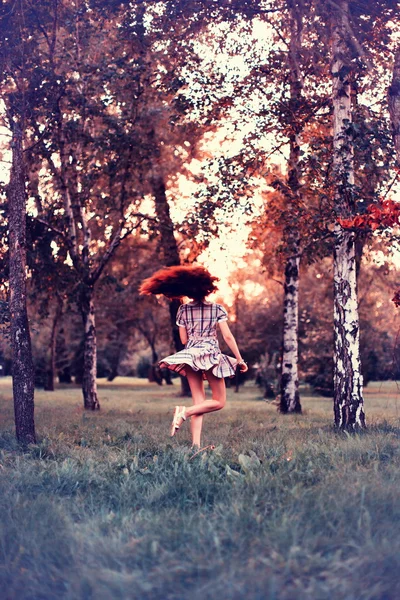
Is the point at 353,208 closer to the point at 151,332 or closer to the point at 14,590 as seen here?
the point at 14,590

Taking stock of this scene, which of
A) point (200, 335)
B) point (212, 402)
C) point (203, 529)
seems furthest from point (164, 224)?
point (203, 529)

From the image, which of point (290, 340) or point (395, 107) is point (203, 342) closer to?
point (395, 107)

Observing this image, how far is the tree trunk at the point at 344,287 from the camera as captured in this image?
11.3 m

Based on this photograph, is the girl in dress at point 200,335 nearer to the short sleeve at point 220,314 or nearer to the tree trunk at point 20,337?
the short sleeve at point 220,314

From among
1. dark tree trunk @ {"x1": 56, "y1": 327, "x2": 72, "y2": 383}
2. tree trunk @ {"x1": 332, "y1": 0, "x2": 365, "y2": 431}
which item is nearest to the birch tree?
Answer: tree trunk @ {"x1": 332, "y1": 0, "x2": 365, "y2": 431}

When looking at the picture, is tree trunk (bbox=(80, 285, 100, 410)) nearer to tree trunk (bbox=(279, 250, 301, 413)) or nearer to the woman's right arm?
tree trunk (bbox=(279, 250, 301, 413))

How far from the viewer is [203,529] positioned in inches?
183

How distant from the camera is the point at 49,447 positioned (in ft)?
29.9

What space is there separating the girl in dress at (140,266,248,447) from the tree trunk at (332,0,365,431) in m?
3.01

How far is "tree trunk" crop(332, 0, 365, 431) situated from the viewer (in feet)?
37.2

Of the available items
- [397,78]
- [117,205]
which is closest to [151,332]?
[117,205]

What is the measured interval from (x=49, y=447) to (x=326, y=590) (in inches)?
238

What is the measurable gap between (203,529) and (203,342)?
179 inches

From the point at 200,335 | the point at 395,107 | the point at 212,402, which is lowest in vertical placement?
the point at 212,402
